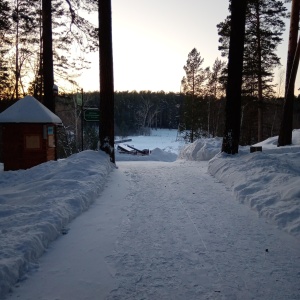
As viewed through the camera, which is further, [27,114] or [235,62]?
[27,114]

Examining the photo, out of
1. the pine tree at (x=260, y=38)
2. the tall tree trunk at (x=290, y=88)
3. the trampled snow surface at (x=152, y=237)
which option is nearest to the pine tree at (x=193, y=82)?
the pine tree at (x=260, y=38)

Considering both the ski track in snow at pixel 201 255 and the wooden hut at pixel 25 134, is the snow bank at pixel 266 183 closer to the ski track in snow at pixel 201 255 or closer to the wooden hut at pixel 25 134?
the ski track in snow at pixel 201 255

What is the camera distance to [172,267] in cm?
336

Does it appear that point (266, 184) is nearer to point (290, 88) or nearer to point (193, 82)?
point (290, 88)

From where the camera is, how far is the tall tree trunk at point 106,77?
10734mm

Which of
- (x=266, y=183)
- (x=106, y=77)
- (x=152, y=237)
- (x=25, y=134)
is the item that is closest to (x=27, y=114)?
(x=25, y=134)

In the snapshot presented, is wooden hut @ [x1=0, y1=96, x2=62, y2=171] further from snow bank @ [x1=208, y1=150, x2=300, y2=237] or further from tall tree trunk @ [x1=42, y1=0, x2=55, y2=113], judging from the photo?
snow bank @ [x1=208, y1=150, x2=300, y2=237]

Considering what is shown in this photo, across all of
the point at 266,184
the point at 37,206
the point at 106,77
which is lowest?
the point at 37,206

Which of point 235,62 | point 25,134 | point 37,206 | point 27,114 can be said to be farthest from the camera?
point 25,134

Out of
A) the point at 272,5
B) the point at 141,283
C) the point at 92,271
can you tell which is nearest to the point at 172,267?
the point at 141,283

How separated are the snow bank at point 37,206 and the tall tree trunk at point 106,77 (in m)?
1.89

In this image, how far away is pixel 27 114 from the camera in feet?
34.7

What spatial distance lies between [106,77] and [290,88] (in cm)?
918

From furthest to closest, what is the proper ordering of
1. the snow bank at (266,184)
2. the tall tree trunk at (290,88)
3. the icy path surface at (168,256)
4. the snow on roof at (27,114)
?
the tall tree trunk at (290,88) → the snow on roof at (27,114) → the snow bank at (266,184) → the icy path surface at (168,256)
